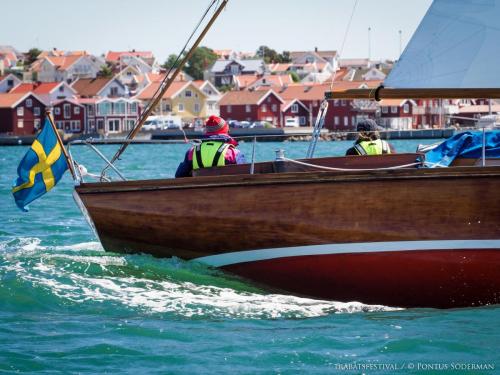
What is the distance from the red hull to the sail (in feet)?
4.84

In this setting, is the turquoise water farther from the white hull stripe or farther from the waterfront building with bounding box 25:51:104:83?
the waterfront building with bounding box 25:51:104:83

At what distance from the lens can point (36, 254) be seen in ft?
36.7

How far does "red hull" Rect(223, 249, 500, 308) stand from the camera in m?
8.38

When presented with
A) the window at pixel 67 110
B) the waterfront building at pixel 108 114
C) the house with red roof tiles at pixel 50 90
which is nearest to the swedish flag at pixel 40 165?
the waterfront building at pixel 108 114

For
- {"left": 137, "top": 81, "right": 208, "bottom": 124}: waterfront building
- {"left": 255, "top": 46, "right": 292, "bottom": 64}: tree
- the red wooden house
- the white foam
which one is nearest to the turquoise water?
the white foam

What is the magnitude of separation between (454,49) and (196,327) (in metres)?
3.22

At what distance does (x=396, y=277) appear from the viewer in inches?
336

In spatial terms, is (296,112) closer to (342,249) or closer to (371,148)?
(371,148)

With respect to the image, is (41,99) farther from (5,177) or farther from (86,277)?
(86,277)

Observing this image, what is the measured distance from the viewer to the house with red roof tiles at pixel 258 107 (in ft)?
333

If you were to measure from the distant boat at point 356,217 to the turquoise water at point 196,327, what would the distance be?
19 cm

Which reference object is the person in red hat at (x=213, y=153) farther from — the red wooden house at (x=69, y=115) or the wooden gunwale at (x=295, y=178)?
the red wooden house at (x=69, y=115)

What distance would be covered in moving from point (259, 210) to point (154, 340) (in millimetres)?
1633

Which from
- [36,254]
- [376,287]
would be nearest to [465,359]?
[376,287]
